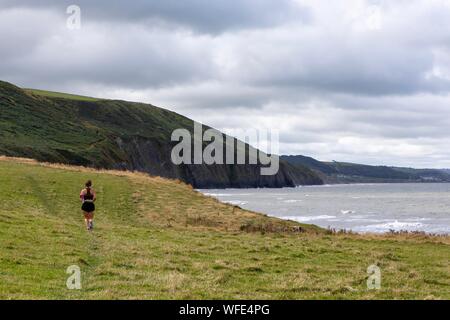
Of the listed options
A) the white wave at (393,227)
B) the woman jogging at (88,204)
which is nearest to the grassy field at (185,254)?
the woman jogging at (88,204)

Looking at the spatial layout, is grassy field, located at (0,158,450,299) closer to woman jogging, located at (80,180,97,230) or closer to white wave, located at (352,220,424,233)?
woman jogging, located at (80,180,97,230)

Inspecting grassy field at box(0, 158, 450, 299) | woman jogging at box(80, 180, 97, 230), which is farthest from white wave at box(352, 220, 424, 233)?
woman jogging at box(80, 180, 97, 230)

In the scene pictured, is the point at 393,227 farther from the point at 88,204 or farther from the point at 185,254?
the point at 185,254

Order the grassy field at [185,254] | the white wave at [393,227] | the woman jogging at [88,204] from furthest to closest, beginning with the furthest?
the white wave at [393,227]
the woman jogging at [88,204]
the grassy field at [185,254]

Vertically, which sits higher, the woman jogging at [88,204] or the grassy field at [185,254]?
the woman jogging at [88,204]

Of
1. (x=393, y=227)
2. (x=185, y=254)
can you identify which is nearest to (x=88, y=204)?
(x=185, y=254)

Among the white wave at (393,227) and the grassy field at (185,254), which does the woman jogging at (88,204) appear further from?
the white wave at (393,227)

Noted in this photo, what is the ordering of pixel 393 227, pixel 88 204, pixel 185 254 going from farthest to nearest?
1. pixel 393 227
2. pixel 88 204
3. pixel 185 254

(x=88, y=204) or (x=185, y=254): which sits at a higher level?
(x=88, y=204)

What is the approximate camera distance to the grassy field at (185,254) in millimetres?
16828

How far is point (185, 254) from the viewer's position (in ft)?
79.6

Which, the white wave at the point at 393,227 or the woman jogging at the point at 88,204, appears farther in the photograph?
the white wave at the point at 393,227

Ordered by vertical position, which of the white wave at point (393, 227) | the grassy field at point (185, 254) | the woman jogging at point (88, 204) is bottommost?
the white wave at point (393, 227)
